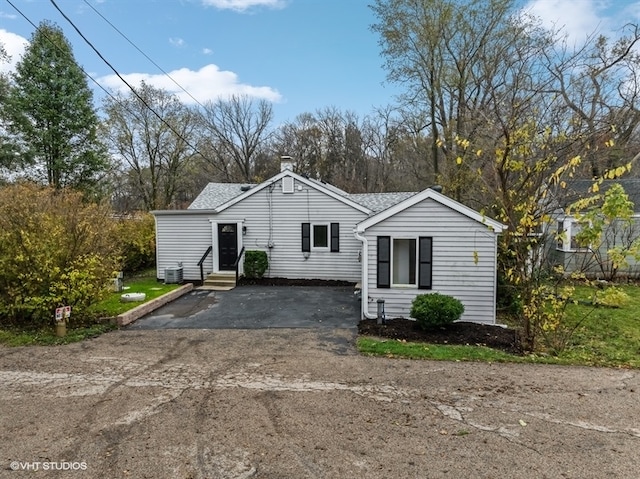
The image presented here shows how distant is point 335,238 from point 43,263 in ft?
30.1

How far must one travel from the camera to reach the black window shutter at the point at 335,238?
1466 centimetres

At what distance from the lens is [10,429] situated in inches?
168

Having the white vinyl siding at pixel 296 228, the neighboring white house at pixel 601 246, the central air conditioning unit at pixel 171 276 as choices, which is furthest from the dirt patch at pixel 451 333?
the central air conditioning unit at pixel 171 276

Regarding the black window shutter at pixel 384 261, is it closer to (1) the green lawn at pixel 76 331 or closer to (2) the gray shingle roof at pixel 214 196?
(1) the green lawn at pixel 76 331

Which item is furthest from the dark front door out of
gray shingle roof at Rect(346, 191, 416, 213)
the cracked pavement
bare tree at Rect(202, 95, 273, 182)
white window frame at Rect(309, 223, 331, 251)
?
bare tree at Rect(202, 95, 273, 182)

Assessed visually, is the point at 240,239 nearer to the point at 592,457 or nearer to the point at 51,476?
the point at 51,476

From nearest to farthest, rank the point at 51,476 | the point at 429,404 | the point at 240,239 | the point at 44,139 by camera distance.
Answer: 1. the point at 51,476
2. the point at 429,404
3. the point at 240,239
4. the point at 44,139

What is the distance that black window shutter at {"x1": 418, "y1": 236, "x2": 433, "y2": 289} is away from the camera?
356 inches

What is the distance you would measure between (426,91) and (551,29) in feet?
22.4

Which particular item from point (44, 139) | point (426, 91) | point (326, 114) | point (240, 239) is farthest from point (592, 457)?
point (326, 114)

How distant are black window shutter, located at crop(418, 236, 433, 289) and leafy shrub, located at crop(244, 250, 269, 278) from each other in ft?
23.6

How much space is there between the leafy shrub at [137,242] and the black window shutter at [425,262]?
42.8 feet

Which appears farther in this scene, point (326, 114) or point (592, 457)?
point (326, 114)
